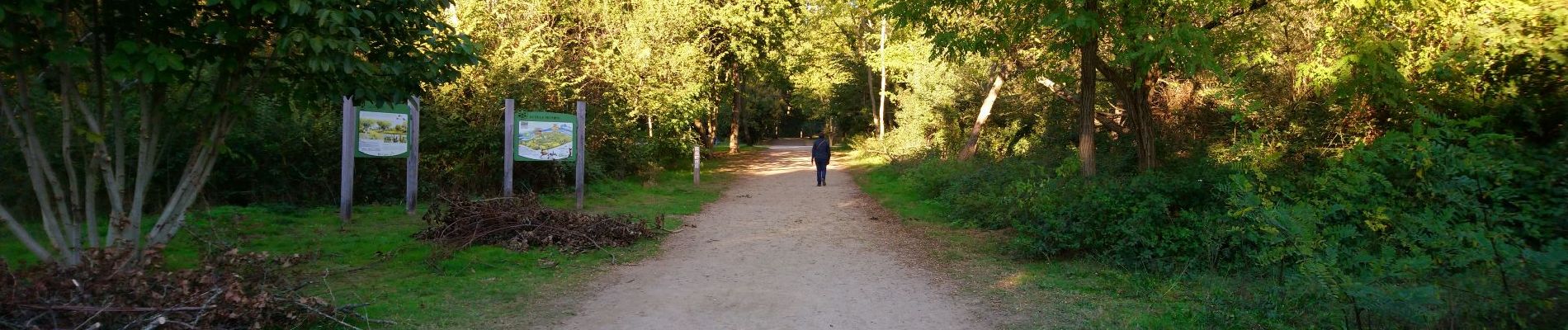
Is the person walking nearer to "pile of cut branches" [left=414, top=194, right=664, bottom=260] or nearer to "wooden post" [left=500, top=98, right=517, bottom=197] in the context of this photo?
"wooden post" [left=500, top=98, right=517, bottom=197]

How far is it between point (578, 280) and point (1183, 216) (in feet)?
18.6

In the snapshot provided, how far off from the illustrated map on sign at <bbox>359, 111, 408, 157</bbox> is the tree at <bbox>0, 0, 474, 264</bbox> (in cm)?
515

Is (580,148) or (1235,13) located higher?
(1235,13)

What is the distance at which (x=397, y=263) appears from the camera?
8367 millimetres

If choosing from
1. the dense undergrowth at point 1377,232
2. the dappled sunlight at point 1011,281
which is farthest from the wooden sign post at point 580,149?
the dappled sunlight at point 1011,281

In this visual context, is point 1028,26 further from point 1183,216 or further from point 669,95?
point 669,95

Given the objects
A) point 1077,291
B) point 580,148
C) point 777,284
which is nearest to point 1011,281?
point 1077,291

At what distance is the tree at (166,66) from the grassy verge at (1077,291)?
190 inches

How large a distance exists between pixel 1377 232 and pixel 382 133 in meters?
11.6

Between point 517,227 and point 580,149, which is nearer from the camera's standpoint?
point 517,227

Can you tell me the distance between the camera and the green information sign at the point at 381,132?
12.1m

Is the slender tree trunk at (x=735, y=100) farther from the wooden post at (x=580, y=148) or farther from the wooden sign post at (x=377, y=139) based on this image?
the wooden sign post at (x=377, y=139)

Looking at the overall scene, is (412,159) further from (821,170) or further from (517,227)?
(821,170)

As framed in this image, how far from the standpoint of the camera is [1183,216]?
827 centimetres
